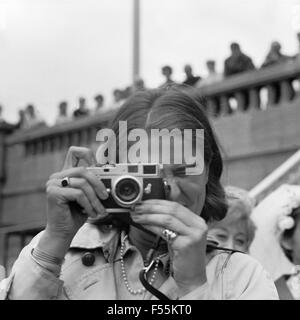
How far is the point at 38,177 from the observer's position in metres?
14.8

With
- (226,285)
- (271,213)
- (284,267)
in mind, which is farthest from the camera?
(271,213)

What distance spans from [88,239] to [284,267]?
5.85 feet

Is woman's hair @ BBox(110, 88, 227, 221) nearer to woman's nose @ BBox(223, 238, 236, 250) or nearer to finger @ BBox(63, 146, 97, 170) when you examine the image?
finger @ BBox(63, 146, 97, 170)

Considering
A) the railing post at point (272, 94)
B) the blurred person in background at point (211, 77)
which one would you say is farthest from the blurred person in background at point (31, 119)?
the railing post at point (272, 94)

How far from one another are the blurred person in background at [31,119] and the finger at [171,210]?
44.7ft

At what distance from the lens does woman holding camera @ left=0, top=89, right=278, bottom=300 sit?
66.3 inches

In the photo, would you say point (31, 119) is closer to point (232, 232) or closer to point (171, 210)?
point (232, 232)

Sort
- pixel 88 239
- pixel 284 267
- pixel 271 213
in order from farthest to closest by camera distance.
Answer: pixel 271 213, pixel 284 267, pixel 88 239

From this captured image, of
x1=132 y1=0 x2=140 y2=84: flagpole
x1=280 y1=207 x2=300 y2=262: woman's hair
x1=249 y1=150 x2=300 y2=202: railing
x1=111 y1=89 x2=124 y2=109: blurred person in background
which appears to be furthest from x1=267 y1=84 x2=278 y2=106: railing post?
x1=280 y1=207 x2=300 y2=262: woman's hair

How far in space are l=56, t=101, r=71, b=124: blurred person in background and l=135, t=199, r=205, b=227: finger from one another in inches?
499

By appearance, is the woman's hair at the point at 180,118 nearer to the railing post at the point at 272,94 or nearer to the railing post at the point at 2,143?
the railing post at the point at 272,94

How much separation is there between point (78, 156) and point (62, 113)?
42.5 feet
